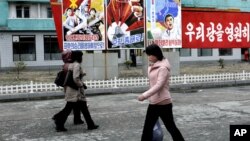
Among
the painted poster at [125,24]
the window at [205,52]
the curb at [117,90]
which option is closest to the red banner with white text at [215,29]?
the painted poster at [125,24]

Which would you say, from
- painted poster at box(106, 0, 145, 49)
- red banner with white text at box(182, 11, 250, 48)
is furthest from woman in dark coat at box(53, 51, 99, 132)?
red banner with white text at box(182, 11, 250, 48)

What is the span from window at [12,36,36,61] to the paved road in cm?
2455

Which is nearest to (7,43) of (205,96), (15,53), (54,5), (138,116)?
(15,53)

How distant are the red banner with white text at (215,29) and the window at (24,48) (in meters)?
21.6

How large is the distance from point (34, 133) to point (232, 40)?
14.0 metres

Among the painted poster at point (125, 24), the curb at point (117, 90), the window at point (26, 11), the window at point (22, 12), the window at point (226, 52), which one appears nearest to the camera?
the curb at point (117, 90)

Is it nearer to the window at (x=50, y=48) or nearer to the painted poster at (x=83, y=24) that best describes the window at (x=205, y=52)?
the window at (x=50, y=48)

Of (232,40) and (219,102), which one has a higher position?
(232,40)

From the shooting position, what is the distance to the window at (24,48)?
122 ft

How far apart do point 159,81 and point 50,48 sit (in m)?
33.5

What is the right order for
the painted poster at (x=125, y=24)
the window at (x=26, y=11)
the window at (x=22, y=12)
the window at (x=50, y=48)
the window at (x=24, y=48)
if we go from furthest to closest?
the window at (x=50, y=48), the window at (x=26, y=11), the window at (x=22, y=12), the window at (x=24, y=48), the painted poster at (x=125, y=24)

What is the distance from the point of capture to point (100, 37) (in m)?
17.3

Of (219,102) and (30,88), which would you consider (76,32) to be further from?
(219,102)

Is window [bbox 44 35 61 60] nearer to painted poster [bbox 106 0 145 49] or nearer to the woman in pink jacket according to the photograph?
painted poster [bbox 106 0 145 49]
